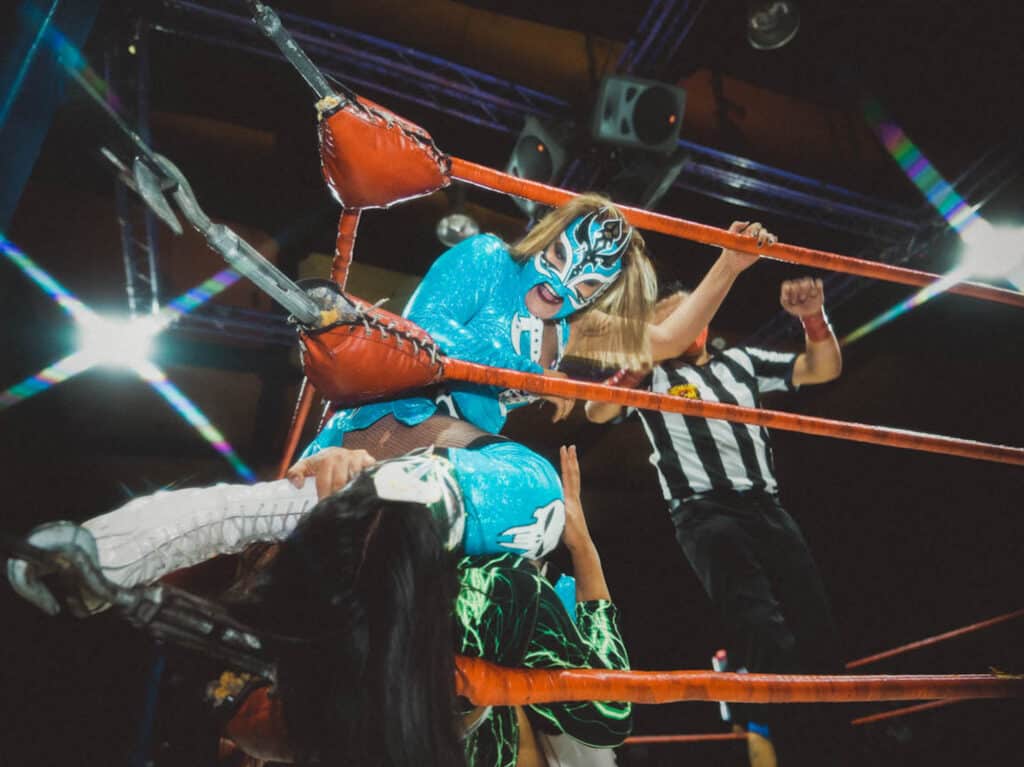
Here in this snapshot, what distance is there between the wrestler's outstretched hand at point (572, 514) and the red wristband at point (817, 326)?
1.06 meters

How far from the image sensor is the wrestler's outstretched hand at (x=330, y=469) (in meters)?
0.79

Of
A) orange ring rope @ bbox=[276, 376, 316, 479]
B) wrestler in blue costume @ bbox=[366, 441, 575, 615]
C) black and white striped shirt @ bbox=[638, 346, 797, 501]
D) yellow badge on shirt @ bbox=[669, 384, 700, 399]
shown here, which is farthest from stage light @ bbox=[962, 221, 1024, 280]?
orange ring rope @ bbox=[276, 376, 316, 479]

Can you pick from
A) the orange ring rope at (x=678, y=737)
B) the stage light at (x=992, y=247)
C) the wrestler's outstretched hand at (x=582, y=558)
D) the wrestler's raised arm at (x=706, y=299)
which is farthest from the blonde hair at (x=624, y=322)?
the stage light at (x=992, y=247)

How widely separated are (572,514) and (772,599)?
0.84 metres

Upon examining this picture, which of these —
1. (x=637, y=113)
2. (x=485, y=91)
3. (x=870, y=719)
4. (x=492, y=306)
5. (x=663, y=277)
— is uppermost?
(x=485, y=91)

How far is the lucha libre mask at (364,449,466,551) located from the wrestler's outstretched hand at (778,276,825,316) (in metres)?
1.55

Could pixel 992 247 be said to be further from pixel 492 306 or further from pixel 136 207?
pixel 136 207

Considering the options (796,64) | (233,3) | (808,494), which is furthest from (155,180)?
(808,494)

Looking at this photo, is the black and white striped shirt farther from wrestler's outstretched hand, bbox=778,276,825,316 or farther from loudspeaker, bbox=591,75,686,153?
loudspeaker, bbox=591,75,686,153

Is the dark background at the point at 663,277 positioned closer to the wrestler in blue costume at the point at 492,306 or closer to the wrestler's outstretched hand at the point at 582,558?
the wrestler in blue costume at the point at 492,306

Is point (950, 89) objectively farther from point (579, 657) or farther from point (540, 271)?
point (579, 657)

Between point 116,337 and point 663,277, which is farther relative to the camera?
point 116,337

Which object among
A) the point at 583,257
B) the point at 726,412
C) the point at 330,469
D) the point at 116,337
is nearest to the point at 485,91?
the point at 583,257

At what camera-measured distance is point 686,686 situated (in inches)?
32.7
